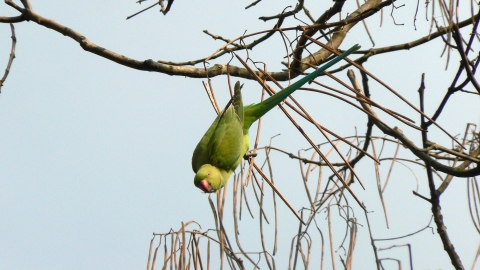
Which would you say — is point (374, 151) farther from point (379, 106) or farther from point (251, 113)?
point (379, 106)

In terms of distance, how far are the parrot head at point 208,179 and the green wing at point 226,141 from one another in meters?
0.07

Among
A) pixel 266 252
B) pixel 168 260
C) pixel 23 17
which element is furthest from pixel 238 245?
pixel 23 17

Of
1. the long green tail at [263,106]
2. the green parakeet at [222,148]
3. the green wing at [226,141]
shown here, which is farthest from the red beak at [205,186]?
the long green tail at [263,106]

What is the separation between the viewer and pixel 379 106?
1517 mm

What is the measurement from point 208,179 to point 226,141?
0.21m

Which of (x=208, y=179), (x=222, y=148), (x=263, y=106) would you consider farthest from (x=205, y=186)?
(x=263, y=106)

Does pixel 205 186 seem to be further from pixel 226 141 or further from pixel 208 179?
pixel 226 141

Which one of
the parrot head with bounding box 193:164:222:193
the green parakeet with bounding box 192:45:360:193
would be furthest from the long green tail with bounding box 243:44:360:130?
the parrot head with bounding box 193:164:222:193

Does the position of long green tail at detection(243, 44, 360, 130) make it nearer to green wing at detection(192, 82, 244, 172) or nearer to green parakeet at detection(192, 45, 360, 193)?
green parakeet at detection(192, 45, 360, 193)

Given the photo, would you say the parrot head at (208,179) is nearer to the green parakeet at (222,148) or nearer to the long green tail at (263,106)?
the green parakeet at (222,148)

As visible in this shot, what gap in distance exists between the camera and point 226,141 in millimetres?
2508

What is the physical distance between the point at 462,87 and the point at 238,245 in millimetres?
1071

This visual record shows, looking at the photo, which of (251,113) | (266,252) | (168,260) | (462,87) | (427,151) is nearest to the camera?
(168,260)

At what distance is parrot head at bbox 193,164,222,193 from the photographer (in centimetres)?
244
